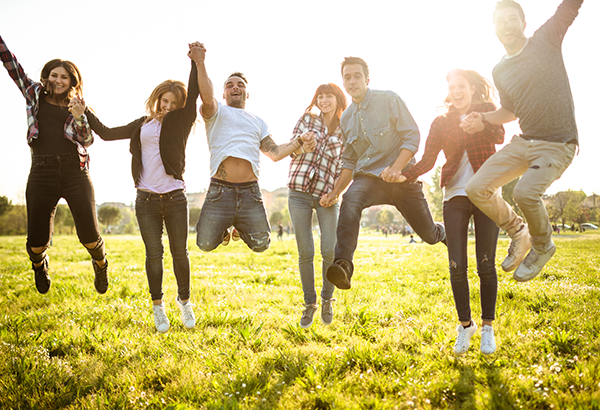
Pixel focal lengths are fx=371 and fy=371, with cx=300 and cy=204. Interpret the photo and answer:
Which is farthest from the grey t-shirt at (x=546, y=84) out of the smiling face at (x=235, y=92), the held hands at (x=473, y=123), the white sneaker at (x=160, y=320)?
the white sneaker at (x=160, y=320)

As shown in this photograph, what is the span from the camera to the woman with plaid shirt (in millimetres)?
5641

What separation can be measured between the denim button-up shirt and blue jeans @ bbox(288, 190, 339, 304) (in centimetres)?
91

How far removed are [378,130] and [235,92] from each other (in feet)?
7.62

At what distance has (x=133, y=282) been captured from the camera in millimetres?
10117

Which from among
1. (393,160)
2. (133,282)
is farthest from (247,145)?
(133,282)

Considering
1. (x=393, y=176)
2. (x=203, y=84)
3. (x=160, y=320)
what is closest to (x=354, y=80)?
(x=393, y=176)

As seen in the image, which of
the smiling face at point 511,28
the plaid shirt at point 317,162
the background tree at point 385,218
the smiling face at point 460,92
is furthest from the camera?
the background tree at point 385,218

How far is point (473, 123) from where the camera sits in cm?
396

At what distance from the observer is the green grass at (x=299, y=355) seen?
3.71m

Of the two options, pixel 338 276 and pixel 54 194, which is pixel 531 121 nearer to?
pixel 338 276

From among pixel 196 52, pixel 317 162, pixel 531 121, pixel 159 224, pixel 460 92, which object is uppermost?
pixel 196 52

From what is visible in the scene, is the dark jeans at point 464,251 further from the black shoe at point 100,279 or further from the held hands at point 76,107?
the black shoe at point 100,279

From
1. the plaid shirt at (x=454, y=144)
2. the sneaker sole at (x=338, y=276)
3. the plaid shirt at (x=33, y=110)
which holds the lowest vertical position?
the sneaker sole at (x=338, y=276)

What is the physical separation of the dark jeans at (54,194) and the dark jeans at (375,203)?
143 inches
